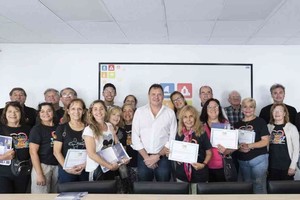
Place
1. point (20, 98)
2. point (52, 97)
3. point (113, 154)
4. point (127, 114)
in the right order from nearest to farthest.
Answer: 1. point (113, 154)
2. point (127, 114)
3. point (20, 98)
4. point (52, 97)

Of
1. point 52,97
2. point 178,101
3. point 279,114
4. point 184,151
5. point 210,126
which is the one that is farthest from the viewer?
point 52,97

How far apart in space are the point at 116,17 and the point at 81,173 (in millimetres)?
1971

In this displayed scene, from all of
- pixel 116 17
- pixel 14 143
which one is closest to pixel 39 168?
pixel 14 143

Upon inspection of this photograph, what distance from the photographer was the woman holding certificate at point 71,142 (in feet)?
9.64

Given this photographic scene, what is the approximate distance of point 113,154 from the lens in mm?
2961

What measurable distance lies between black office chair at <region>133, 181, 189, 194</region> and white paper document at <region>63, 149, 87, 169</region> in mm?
838

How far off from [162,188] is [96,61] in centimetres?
329

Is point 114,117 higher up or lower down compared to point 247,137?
higher up

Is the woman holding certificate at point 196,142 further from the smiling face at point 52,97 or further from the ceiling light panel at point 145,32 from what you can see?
the smiling face at point 52,97

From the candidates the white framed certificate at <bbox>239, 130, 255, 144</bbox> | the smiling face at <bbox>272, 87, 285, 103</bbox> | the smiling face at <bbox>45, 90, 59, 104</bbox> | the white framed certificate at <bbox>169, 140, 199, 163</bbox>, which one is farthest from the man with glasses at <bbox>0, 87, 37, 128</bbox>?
the smiling face at <bbox>272, 87, 285, 103</bbox>

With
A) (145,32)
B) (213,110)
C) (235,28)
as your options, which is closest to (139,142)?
(213,110)

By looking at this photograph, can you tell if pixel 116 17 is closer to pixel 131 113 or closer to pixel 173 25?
pixel 173 25

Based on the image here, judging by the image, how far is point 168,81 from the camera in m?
4.98

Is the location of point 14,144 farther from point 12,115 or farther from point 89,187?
point 89,187
